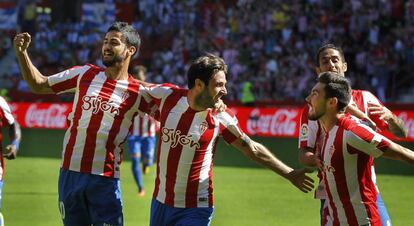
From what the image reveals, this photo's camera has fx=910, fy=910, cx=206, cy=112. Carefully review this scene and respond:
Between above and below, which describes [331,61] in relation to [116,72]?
above

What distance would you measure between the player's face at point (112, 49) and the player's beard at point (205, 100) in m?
1.04

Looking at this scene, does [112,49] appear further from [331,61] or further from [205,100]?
[331,61]

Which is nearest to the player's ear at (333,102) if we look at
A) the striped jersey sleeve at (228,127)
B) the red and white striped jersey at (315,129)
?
the striped jersey sleeve at (228,127)

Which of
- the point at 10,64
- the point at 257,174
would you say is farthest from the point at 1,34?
the point at 257,174

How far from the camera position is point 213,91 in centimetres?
741

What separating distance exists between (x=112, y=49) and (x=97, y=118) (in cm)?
63

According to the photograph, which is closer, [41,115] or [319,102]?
[319,102]

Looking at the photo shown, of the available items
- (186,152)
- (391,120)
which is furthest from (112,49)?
(391,120)

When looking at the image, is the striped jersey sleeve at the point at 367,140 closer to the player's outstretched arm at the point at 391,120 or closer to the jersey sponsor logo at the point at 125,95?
the player's outstretched arm at the point at 391,120

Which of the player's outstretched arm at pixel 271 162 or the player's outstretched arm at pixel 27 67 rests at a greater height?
the player's outstretched arm at pixel 27 67

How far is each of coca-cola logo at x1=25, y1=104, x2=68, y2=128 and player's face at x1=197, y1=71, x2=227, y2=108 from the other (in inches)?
730

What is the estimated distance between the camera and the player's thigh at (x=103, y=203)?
312 inches

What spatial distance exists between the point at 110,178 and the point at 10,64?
93.0 feet

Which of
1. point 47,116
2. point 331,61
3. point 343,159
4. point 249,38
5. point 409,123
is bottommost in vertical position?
point 47,116
